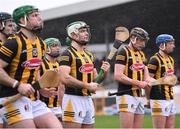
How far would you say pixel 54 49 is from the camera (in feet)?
32.6

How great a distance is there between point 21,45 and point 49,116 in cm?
86

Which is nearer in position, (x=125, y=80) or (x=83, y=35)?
(x=83, y=35)

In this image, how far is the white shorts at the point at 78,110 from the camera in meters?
8.14

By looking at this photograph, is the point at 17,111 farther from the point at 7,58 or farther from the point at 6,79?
the point at 7,58

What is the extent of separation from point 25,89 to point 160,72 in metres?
3.74

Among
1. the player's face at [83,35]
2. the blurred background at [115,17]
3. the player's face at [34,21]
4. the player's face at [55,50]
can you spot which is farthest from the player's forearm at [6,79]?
the blurred background at [115,17]

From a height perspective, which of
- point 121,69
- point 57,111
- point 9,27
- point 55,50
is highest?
point 9,27

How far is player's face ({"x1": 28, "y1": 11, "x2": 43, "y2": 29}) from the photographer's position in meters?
7.00

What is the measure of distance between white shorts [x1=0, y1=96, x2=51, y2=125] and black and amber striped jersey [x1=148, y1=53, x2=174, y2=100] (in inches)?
128

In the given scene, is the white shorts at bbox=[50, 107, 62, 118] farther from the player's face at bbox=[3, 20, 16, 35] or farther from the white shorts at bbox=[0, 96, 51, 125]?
the white shorts at bbox=[0, 96, 51, 125]

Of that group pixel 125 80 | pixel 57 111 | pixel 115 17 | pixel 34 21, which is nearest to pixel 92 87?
pixel 125 80

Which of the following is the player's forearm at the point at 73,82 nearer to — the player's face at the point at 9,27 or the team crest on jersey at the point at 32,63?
the player's face at the point at 9,27

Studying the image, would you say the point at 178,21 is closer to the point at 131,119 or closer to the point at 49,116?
the point at 131,119

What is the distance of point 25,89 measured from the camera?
6.61 metres
